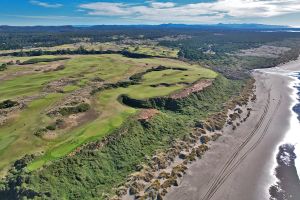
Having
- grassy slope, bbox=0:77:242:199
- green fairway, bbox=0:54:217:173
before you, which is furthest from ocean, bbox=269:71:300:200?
green fairway, bbox=0:54:217:173

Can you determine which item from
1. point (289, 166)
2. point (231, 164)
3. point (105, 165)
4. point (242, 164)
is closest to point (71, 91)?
point (105, 165)

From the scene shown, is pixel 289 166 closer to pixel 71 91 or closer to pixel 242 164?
pixel 242 164

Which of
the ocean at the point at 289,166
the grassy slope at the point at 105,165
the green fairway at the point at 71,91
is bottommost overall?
the ocean at the point at 289,166

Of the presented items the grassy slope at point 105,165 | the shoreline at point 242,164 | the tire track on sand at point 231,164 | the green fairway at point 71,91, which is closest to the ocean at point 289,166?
the shoreline at point 242,164

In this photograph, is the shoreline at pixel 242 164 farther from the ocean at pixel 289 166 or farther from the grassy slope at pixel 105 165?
the grassy slope at pixel 105 165

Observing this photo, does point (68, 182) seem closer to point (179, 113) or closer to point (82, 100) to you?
point (82, 100)
